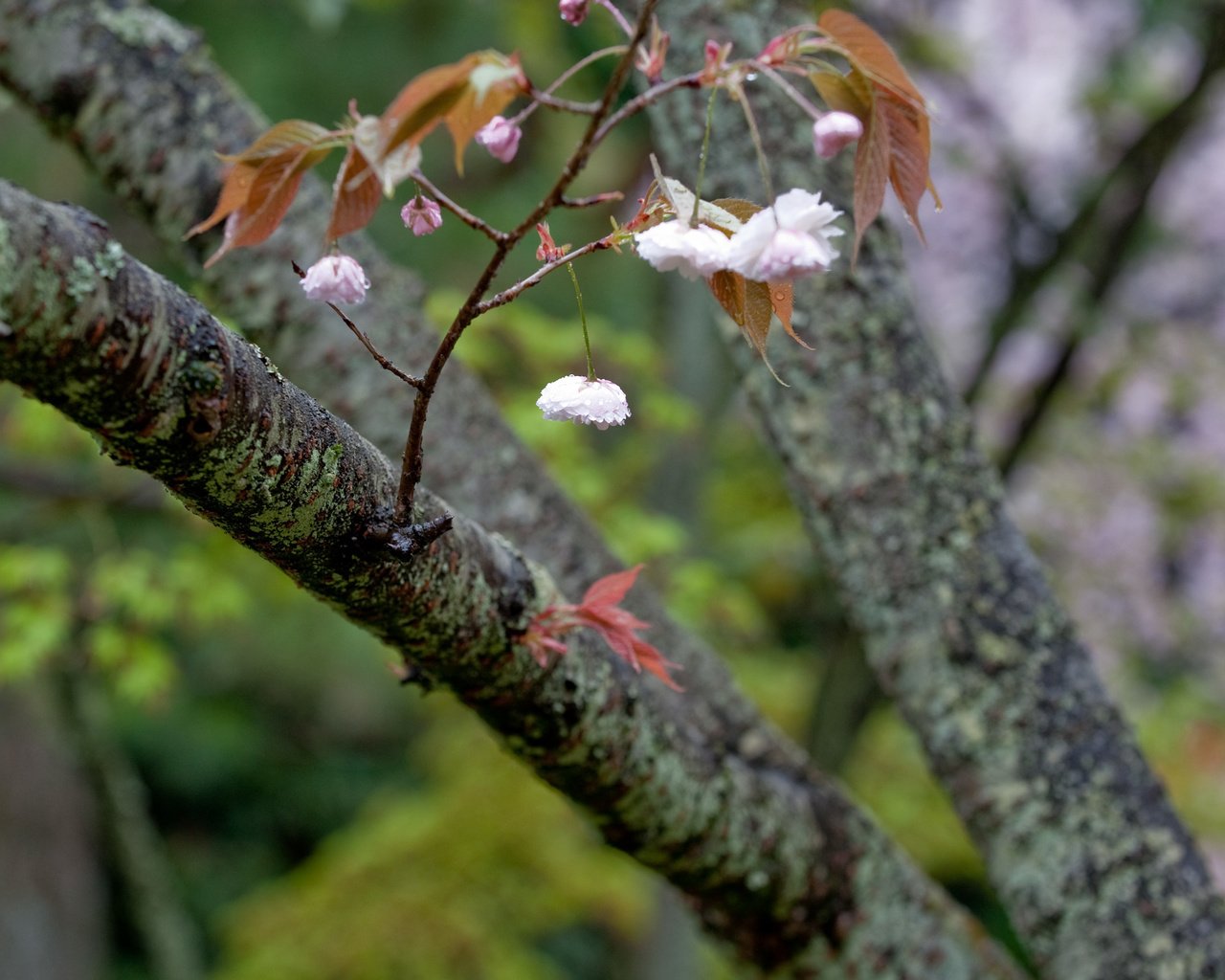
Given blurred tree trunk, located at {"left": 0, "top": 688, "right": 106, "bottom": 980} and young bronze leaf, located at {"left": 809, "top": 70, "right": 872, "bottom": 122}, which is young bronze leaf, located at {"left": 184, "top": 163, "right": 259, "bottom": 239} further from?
blurred tree trunk, located at {"left": 0, "top": 688, "right": 106, "bottom": 980}

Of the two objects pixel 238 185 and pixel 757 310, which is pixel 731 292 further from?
pixel 238 185

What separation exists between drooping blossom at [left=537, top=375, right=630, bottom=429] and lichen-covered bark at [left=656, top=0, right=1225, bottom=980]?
28.3 inches

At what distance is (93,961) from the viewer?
4.10 metres

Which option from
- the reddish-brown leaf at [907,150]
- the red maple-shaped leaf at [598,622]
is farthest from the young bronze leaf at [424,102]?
the red maple-shaped leaf at [598,622]

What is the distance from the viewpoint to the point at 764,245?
0.52 metres

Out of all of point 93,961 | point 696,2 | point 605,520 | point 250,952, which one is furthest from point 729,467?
point 696,2

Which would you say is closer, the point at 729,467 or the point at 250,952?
the point at 250,952

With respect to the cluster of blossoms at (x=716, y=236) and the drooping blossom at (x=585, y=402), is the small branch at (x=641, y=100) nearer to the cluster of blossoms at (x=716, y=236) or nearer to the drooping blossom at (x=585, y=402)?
the cluster of blossoms at (x=716, y=236)

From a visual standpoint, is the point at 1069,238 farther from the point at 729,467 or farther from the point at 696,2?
the point at 696,2

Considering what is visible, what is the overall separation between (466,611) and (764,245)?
42 centimetres

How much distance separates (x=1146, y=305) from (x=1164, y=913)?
12.5 feet

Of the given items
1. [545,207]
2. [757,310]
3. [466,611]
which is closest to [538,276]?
[545,207]

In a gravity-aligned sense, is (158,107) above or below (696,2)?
below

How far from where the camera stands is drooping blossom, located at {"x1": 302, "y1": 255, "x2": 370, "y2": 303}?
56 centimetres
